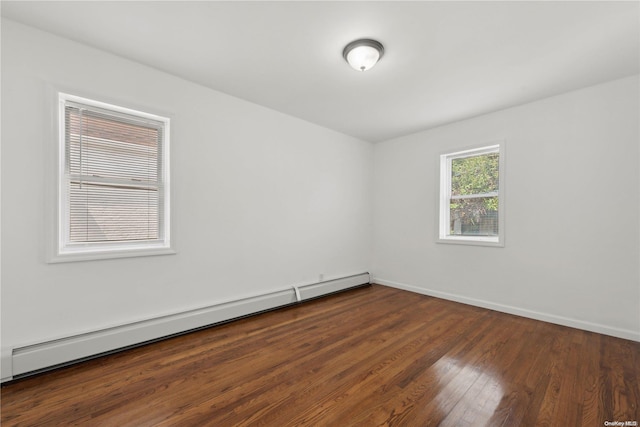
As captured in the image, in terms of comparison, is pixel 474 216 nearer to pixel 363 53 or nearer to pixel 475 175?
pixel 475 175

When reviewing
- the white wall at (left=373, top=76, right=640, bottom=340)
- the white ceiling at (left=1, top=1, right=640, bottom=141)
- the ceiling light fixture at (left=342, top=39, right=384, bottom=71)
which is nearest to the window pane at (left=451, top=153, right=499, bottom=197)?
the white wall at (left=373, top=76, right=640, bottom=340)

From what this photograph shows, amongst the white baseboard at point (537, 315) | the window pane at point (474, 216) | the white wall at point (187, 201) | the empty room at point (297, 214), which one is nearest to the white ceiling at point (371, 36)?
the empty room at point (297, 214)

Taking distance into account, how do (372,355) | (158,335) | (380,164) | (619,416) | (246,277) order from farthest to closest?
1. (380,164)
2. (246,277)
3. (158,335)
4. (372,355)
5. (619,416)

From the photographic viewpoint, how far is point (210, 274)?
10.1 ft

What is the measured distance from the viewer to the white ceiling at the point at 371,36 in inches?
75.4

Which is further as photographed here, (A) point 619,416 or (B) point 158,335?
(B) point 158,335

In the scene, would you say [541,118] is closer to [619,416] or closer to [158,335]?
[619,416]

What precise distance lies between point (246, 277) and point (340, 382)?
1813 mm

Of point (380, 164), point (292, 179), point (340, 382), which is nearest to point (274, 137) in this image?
point (292, 179)

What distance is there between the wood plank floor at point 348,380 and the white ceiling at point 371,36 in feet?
8.75

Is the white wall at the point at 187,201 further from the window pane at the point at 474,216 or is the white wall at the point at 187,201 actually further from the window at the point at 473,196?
the window pane at the point at 474,216

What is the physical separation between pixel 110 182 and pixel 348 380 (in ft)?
8.84

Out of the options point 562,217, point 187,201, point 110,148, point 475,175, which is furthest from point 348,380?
point 475,175

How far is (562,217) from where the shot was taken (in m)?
3.12
